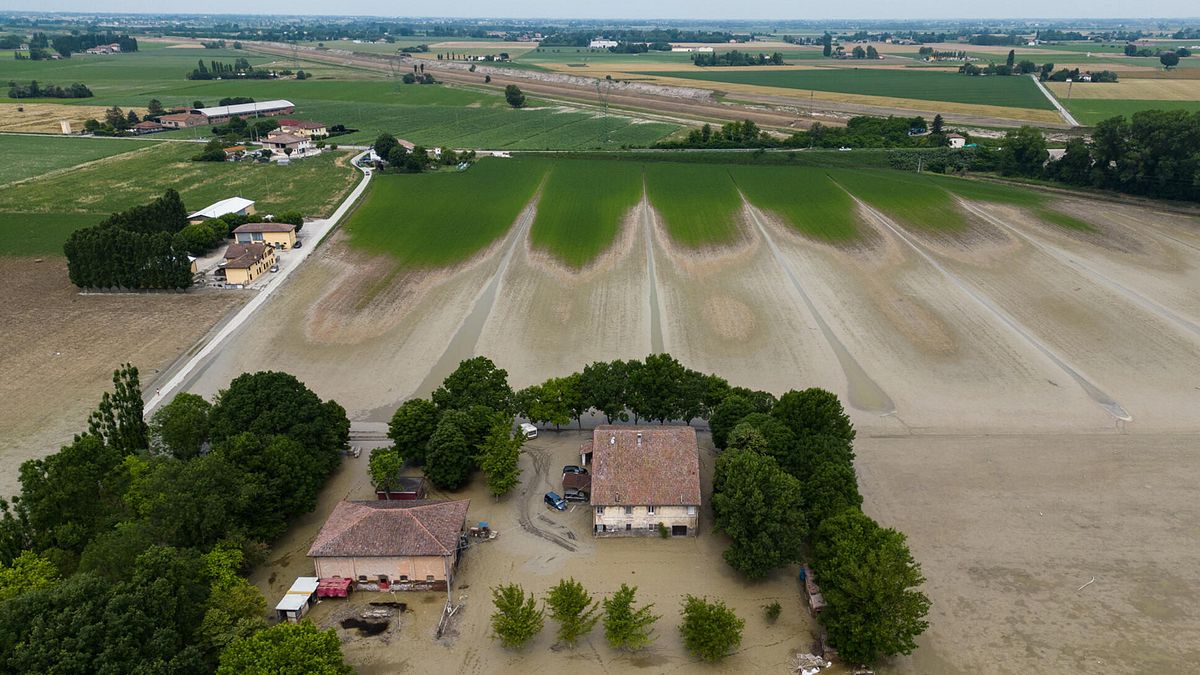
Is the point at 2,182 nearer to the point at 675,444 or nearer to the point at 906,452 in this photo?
the point at 675,444

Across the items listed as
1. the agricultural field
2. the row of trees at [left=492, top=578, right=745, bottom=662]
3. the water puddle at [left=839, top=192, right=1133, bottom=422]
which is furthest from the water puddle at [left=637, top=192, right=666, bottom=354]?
the agricultural field

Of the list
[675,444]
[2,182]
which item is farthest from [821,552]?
[2,182]

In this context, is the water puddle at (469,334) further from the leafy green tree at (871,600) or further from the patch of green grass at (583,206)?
the leafy green tree at (871,600)

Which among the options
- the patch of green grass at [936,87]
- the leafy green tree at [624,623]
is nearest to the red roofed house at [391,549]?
the leafy green tree at [624,623]

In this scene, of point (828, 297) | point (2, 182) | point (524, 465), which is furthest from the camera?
point (2, 182)

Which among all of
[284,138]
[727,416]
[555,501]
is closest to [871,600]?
[727,416]

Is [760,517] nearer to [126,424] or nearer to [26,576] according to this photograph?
[26,576]
